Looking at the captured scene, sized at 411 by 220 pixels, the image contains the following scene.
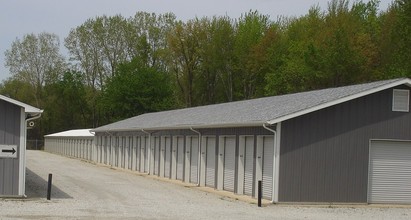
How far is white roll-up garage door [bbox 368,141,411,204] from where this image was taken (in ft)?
69.3

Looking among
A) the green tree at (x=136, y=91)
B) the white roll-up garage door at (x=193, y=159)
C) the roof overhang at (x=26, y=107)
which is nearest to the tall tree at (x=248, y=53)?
the green tree at (x=136, y=91)

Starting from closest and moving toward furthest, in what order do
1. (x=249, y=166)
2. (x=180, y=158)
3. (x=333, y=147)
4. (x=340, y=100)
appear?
(x=340, y=100), (x=333, y=147), (x=249, y=166), (x=180, y=158)

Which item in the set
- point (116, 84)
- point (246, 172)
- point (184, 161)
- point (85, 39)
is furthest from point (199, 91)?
point (246, 172)

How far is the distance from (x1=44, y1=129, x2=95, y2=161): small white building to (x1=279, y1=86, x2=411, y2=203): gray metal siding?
3624 centimetres

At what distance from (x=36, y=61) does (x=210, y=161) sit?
205ft

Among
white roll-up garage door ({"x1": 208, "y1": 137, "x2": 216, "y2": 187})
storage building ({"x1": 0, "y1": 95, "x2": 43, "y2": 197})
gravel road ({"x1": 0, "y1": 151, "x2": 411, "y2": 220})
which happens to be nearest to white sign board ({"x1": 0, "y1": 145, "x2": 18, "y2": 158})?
storage building ({"x1": 0, "y1": 95, "x2": 43, "y2": 197})

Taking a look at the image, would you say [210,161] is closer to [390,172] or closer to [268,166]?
[268,166]

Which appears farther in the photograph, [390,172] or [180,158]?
[180,158]

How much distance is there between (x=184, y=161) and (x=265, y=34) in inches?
1340

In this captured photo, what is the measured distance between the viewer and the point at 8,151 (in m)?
18.9

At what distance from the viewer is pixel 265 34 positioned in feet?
202

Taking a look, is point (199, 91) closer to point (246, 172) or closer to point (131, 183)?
point (131, 183)

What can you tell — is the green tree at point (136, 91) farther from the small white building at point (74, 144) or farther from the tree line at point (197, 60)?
the small white building at point (74, 144)

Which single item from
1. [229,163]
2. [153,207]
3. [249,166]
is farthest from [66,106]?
[153,207]
